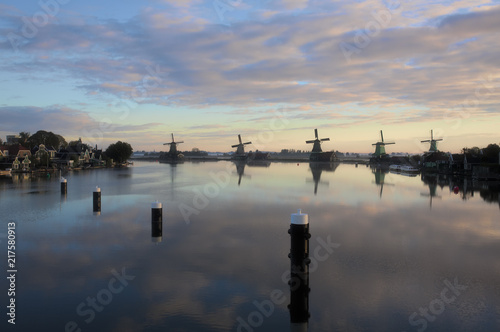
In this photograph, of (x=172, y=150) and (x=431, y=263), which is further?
(x=172, y=150)

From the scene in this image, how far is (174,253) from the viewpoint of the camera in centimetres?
1393

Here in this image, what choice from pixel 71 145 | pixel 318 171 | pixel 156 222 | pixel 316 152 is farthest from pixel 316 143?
pixel 156 222

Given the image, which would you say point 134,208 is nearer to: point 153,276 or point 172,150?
point 153,276

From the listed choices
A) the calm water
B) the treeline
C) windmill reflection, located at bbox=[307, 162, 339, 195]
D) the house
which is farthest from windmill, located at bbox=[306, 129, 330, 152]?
the calm water

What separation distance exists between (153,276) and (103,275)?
149 centimetres

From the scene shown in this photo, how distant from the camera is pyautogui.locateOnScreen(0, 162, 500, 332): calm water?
8773mm

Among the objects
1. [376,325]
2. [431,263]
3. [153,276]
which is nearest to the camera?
[376,325]

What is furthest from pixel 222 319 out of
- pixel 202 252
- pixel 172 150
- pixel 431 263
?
pixel 172 150

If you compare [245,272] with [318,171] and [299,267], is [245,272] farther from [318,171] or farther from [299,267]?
[318,171]

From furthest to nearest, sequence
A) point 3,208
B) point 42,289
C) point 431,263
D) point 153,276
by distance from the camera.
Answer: point 3,208, point 431,263, point 153,276, point 42,289

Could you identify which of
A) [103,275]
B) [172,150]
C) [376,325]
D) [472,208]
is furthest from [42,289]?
[172,150]

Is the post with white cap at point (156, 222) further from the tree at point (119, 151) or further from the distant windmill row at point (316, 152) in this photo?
the distant windmill row at point (316, 152)

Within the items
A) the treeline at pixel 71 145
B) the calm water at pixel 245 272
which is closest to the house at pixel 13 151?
the treeline at pixel 71 145

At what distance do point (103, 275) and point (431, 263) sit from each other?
34.9 feet
